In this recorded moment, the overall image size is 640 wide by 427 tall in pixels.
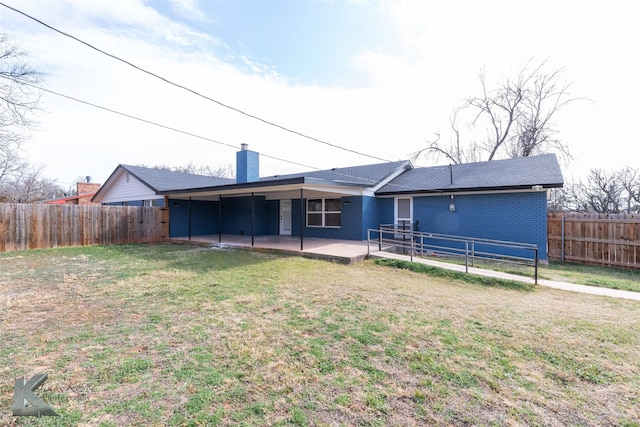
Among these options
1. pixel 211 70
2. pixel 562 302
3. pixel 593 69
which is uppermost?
pixel 593 69

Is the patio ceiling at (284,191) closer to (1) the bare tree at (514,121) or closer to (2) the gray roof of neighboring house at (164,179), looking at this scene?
(2) the gray roof of neighboring house at (164,179)

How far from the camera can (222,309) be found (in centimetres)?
447

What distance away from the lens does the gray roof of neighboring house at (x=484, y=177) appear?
959 cm

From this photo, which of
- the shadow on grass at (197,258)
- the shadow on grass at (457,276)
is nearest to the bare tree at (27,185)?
the shadow on grass at (197,258)

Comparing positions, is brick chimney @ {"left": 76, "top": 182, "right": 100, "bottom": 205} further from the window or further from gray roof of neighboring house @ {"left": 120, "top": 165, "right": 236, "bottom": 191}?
the window

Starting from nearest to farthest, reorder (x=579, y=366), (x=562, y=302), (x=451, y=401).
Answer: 1. (x=451, y=401)
2. (x=579, y=366)
3. (x=562, y=302)

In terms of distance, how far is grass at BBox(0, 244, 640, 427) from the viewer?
2281 millimetres

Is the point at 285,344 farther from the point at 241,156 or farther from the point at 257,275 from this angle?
the point at 241,156

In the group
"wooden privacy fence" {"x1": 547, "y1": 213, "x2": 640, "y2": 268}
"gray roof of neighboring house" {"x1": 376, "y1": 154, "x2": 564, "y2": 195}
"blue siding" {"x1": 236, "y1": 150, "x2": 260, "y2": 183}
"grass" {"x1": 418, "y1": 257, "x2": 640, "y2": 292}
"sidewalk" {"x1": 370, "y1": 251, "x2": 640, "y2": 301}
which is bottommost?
"grass" {"x1": 418, "y1": 257, "x2": 640, "y2": 292}

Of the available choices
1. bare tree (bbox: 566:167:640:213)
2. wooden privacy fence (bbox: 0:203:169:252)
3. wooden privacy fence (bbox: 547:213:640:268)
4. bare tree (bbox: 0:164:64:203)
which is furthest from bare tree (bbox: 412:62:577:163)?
bare tree (bbox: 0:164:64:203)

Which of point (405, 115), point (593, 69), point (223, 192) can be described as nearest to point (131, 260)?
point (223, 192)

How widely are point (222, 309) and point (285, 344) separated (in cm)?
155

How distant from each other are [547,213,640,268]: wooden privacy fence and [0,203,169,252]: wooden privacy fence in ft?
51.5

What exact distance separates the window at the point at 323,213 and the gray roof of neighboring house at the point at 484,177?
193 centimetres
